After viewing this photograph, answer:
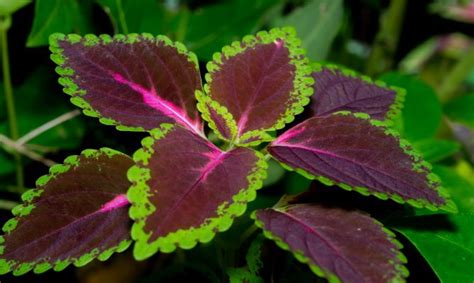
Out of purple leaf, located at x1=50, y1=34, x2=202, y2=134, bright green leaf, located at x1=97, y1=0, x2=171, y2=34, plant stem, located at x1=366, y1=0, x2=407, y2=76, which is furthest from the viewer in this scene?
plant stem, located at x1=366, y1=0, x2=407, y2=76

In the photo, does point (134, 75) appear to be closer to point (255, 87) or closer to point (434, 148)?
point (255, 87)

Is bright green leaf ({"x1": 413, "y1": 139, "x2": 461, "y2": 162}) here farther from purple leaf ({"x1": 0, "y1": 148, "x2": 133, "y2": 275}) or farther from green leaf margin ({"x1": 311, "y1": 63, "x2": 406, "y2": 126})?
purple leaf ({"x1": 0, "y1": 148, "x2": 133, "y2": 275})

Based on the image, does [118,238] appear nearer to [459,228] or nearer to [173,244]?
[173,244]

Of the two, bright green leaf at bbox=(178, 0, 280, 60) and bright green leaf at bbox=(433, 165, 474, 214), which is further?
bright green leaf at bbox=(178, 0, 280, 60)

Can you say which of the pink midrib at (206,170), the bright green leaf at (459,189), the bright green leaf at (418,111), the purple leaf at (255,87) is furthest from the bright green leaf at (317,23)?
the pink midrib at (206,170)

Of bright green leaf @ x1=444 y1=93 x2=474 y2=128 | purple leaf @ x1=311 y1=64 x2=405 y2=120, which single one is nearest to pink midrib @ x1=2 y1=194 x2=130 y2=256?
purple leaf @ x1=311 y1=64 x2=405 y2=120

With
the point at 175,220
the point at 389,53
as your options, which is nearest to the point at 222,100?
the point at 175,220
